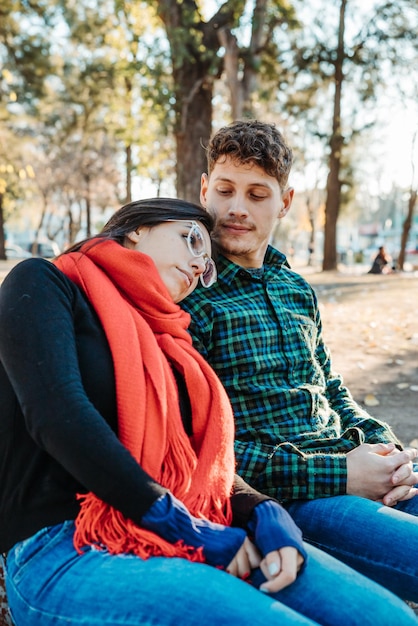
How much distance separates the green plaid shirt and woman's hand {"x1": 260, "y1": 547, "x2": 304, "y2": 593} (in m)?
0.58

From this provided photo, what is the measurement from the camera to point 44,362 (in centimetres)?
161

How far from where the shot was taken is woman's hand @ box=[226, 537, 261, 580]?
166 centimetres

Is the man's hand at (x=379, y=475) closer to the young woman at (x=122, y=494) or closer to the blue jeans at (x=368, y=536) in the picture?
the blue jeans at (x=368, y=536)

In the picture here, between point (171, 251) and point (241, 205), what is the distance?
67cm

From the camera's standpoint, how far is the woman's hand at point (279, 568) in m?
1.61

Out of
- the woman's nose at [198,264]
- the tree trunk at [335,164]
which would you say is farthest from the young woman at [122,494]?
the tree trunk at [335,164]

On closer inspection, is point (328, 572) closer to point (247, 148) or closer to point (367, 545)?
point (367, 545)

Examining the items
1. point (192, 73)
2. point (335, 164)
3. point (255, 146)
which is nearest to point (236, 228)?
point (255, 146)

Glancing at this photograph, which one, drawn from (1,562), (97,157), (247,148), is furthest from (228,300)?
(97,157)

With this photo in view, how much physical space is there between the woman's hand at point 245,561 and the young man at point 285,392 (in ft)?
1.79

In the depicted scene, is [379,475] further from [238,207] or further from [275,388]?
[238,207]

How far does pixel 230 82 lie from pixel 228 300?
32.8 ft

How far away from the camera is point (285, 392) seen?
2.46 metres

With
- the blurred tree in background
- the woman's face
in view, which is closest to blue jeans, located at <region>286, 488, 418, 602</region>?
the woman's face
